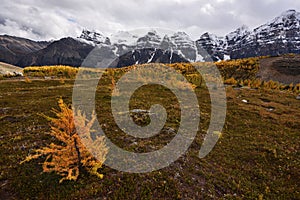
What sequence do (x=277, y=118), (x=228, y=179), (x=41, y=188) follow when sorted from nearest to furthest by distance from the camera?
(x=41, y=188) → (x=228, y=179) → (x=277, y=118)

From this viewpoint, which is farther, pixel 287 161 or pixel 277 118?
pixel 277 118

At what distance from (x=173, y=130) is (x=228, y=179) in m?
6.53

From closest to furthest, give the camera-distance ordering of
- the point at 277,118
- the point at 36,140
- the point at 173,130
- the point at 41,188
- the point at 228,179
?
1. the point at 41,188
2. the point at 228,179
3. the point at 36,140
4. the point at 173,130
5. the point at 277,118

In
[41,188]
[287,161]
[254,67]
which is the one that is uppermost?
[254,67]

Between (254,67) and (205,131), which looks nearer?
(205,131)

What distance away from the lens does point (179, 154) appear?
473 inches

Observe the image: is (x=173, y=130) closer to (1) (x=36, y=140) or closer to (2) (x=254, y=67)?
(1) (x=36, y=140)

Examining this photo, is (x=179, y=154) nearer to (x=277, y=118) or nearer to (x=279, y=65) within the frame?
(x=277, y=118)

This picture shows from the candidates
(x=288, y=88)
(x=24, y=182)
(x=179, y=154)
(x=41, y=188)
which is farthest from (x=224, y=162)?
(x=288, y=88)

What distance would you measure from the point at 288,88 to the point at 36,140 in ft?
199

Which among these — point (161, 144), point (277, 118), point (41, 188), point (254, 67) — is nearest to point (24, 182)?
point (41, 188)

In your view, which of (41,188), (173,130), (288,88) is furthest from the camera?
(288,88)

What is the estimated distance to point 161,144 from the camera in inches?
519

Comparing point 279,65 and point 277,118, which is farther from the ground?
point 279,65
